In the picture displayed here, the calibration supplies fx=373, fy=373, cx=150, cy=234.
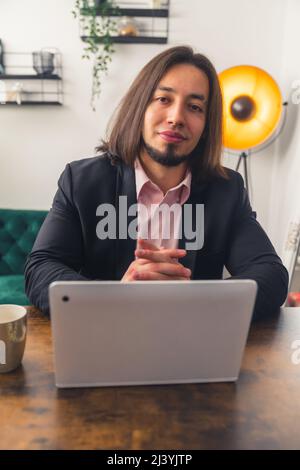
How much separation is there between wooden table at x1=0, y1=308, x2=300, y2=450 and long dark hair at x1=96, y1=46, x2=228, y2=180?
890 mm

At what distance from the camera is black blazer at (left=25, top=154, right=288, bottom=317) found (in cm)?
113

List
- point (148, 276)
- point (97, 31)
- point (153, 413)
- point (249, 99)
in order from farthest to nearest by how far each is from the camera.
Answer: point (97, 31) → point (249, 99) → point (148, 276) → point (153, 413)

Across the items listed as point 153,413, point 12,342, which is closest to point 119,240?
point 12,342

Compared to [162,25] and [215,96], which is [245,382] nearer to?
[215,96]

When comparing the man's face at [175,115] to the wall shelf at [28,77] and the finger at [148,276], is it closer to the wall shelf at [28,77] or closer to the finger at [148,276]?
the finger at [148,276]

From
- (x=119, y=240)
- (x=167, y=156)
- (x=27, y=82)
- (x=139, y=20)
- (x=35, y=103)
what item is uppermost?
(x=139, y=20)

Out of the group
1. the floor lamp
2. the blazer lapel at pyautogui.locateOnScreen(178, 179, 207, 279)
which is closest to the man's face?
the blazer lapel at pyautogui.locateOnScreen(178, 179, 207, 279)

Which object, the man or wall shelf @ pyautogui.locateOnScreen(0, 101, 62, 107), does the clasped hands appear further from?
wall shelf @ pyautogui.locateOnScreen(0, 101, 62, 107)

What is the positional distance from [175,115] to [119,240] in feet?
1.54

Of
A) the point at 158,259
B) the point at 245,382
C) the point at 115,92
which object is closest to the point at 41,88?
the point at 115,92

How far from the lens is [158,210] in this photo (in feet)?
4.44

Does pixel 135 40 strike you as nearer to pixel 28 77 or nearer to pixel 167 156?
pixel 28 77

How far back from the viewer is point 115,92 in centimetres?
244

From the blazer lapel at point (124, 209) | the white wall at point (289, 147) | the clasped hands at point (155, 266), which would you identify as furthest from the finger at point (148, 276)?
the white wall at point (289, 147)
